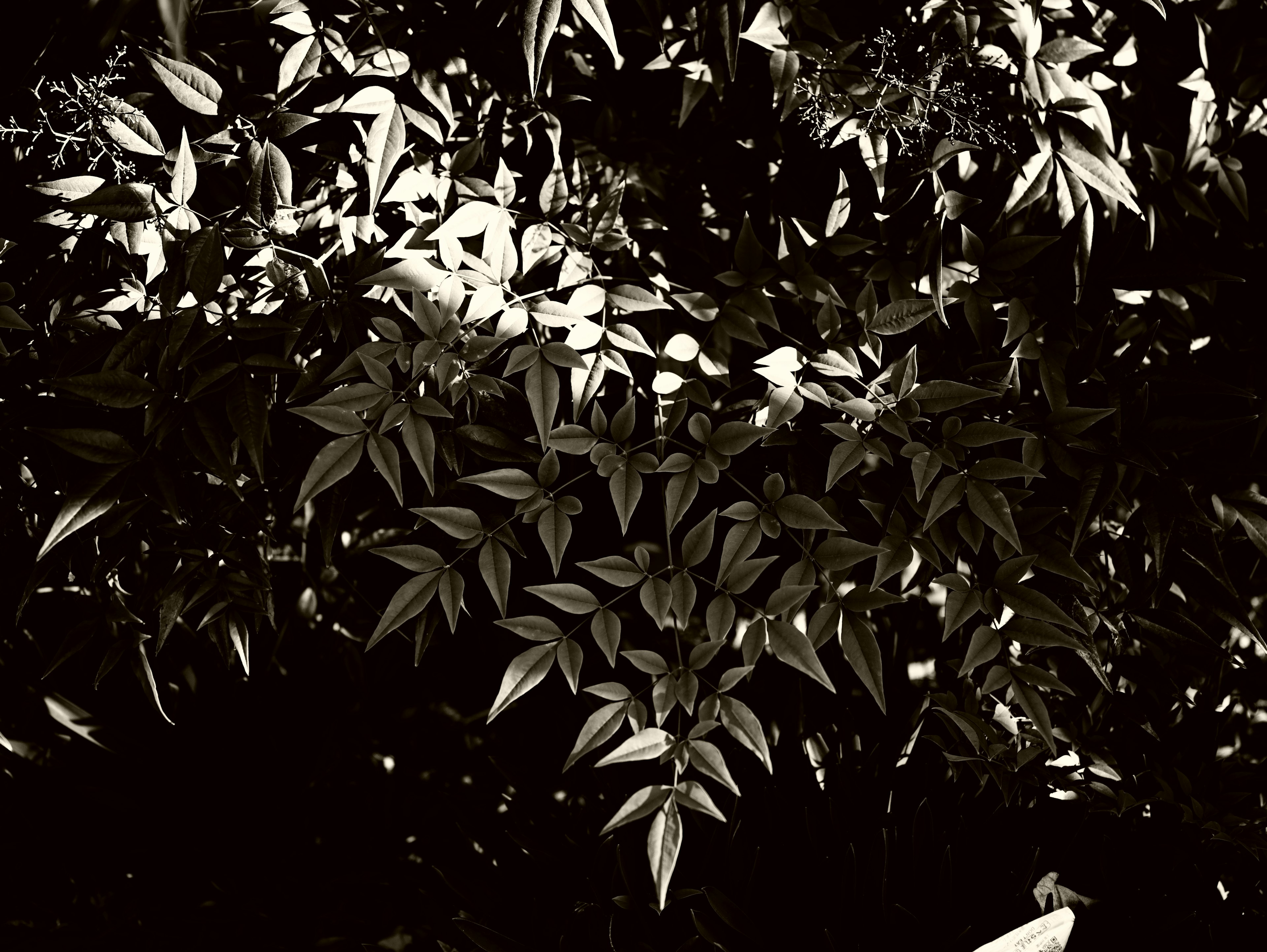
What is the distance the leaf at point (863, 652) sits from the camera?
2.73 ft

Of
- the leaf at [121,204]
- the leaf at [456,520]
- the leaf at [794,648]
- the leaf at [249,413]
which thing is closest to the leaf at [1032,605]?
the leaf at [794,648]

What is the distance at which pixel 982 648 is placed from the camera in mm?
903

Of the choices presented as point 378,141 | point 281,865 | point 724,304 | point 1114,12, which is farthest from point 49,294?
point 1114,12

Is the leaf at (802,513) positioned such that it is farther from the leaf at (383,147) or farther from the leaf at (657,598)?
the leaf at (383,147)

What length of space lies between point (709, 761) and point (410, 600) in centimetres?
33

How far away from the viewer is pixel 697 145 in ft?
3.72

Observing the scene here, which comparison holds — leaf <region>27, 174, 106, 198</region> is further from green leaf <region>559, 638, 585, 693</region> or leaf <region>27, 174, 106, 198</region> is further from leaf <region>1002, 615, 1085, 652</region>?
leaf <region>1002, 615, 1085, 652</region>

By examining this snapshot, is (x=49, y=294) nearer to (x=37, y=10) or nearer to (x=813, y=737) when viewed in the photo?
(x=37, y=10)

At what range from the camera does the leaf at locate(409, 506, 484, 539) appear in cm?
84

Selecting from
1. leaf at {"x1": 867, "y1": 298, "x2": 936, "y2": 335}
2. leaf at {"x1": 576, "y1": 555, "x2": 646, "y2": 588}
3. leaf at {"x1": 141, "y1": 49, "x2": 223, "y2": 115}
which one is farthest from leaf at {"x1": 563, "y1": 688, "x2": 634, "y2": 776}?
leaf at {"x1": 141, "y1": 49, "x2": 223, "y2": 115}

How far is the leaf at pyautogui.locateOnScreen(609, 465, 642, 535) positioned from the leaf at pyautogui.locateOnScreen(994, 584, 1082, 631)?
0.39m

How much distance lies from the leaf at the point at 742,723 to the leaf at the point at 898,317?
1.37ft

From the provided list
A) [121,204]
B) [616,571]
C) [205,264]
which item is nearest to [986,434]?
[616,571]

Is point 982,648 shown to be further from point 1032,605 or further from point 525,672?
point 525,672
